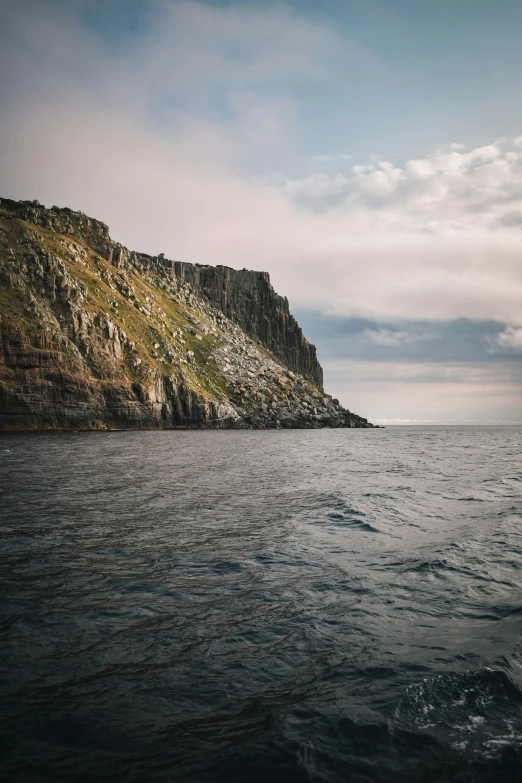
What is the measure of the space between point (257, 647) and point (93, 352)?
123 m

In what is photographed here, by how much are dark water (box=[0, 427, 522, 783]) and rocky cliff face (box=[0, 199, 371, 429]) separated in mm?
90215

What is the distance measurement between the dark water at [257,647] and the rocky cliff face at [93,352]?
→ 9021 cm

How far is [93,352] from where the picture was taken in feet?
406

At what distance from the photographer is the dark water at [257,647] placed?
6684 millimetres

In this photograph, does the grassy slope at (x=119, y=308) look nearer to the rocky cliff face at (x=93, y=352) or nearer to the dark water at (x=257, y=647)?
the rocky cliff face at (x=93, y=352)

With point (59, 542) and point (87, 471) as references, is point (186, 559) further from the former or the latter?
point (87, 471)

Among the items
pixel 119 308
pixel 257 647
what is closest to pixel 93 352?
pixel 119 308

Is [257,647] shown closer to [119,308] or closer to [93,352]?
[93,352]

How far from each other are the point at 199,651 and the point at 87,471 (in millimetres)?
31895

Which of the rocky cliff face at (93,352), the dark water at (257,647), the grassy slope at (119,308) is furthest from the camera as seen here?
the grassy slope at (119,308)

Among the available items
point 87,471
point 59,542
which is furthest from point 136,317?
point 59,542

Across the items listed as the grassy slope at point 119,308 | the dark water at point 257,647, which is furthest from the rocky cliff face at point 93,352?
the dark water at point 257,647

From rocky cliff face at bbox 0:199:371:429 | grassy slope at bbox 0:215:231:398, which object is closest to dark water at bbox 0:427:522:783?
rocky cliff face at bbox 0:199:371:429

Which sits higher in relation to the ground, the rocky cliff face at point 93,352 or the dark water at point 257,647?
the rocky cliff face at point 93,352
